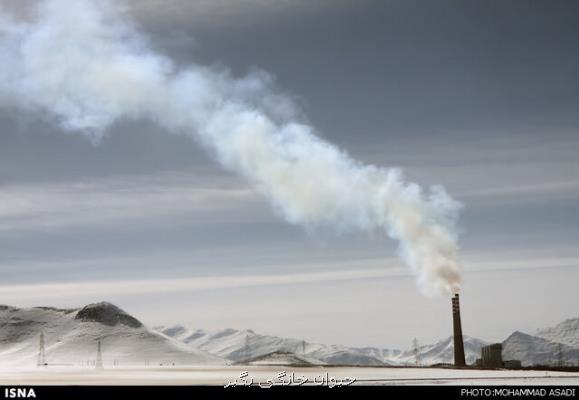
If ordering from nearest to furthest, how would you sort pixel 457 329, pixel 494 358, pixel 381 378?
pixel 381 378
pixel 494 358
pixel 457 329

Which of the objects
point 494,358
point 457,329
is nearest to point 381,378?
point 457,329

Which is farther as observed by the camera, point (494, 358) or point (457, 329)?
point (457, 329)

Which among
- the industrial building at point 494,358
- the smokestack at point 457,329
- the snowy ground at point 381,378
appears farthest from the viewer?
the industrial building at point 494,358

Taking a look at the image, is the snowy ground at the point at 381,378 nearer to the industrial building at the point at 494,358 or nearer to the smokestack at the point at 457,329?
the smokestack at the point at 457,329

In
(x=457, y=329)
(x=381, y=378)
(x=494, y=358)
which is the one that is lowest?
Answer: (x=381, y=378)

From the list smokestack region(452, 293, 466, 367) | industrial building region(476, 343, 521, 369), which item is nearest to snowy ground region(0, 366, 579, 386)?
smokestack region(452, 293, 466, 367)

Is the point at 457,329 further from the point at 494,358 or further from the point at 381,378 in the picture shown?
the point at 381,378

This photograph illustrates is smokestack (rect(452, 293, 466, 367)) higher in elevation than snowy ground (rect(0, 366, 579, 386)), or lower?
higher

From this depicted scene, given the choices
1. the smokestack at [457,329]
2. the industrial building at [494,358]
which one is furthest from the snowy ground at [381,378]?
the industrial building at [494,358]

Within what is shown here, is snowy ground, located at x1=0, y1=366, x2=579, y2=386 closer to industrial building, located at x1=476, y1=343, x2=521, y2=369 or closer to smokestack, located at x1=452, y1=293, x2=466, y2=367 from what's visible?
smokestack, located at x1=452, y1=293, x2=466, y2=367
